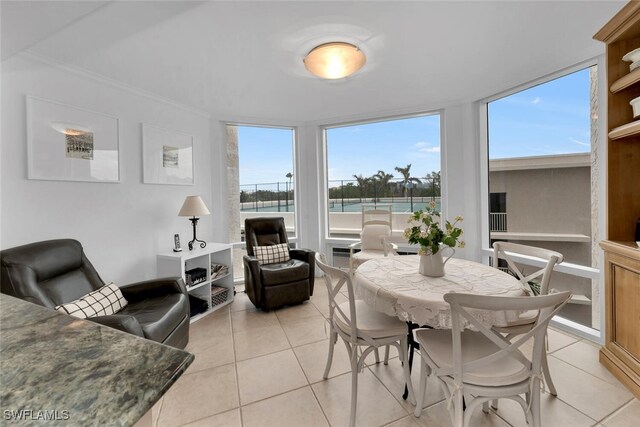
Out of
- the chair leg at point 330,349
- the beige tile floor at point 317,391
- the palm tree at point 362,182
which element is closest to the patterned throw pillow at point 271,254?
the beige tile floor at point 317,391

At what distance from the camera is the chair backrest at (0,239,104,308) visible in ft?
5.87

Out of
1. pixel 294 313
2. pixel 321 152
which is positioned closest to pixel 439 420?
pixel 294 313

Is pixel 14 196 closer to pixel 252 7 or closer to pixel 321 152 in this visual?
pixel 252 7

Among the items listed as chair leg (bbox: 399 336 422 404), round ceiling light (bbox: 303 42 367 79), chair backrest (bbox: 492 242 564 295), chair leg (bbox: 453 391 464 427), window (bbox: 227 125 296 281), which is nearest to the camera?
chair leg (bbox: 453 391 464 427)

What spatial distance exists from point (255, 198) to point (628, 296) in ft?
13.3

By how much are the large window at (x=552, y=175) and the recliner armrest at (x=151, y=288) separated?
140 inches

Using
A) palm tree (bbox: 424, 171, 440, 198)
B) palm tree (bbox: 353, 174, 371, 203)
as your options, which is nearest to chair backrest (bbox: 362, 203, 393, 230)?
palm tree (bbox: 353, 174, 371, 203)

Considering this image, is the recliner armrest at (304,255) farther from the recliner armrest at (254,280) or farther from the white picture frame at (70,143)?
the white picture frame at (70,143)

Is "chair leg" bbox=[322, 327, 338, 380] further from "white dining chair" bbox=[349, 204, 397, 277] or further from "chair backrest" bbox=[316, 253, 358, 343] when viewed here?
"white dining chair" bbox=[349, 204, 397, 277]

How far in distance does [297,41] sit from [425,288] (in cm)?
198

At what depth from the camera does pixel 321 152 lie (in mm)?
4484

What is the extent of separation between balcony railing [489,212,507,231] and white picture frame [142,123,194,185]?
12.6ft

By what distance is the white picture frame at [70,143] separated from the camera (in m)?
2.21

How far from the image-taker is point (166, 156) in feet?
10.8
